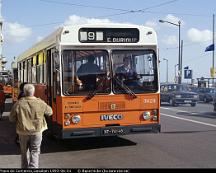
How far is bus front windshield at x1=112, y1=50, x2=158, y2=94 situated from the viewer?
1123 centimetres

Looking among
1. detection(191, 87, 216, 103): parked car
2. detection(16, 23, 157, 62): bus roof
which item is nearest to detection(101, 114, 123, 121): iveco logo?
detection(16, 23, 157, 62): bus roof

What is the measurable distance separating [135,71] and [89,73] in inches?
45.6

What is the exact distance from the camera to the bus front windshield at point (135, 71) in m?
11.2

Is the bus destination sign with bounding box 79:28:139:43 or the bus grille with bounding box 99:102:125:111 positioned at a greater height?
the bus destination sign with bounding box 79:28:139:43

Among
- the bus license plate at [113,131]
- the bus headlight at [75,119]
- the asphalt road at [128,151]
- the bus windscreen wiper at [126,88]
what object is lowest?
the asphalt road at [128,151]

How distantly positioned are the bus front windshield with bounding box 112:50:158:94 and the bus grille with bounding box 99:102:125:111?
0.31 metres

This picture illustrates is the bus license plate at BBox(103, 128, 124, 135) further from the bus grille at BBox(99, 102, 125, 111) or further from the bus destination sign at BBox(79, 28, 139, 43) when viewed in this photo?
the bus destination sign at BBox(79, 28, 139, 43)

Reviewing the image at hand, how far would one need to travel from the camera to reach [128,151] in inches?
435

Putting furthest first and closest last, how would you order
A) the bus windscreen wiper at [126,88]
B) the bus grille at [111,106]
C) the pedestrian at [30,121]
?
the bus windscreen wiper at [126,88] < the bus grille at [111,106] < the pedestrian at [30,121]

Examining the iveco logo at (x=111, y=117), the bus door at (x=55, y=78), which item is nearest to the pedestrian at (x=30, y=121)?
the bus door at (x=55, y=78)

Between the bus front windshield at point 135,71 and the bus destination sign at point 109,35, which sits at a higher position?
the bus destination sign at point 109,35

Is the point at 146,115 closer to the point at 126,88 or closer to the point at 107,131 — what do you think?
the point at 126,88

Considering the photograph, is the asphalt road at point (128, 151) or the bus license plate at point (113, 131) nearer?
the asphalt road at point (128, 151)

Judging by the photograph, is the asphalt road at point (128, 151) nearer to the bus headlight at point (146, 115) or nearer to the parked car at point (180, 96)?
the bus headlight at point (146, 115)
